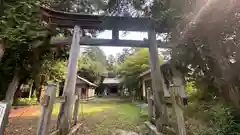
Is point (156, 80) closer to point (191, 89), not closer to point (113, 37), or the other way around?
point (113, 37)

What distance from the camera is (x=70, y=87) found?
3652 millimetres

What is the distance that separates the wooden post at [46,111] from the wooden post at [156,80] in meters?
2.34

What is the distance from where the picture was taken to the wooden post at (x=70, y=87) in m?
3.41

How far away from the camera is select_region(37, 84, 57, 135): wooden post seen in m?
2.35

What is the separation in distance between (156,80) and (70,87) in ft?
6.69

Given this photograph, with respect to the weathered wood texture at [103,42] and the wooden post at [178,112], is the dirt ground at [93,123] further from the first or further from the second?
the wooden post at [178,112]

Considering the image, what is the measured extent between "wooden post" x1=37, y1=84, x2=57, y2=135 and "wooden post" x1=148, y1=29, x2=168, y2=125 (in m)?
2.34

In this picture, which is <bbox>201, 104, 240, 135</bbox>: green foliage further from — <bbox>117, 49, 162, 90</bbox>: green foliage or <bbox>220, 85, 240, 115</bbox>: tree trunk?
<bbox>117, 49, 162, 90</bbox>: green foliage

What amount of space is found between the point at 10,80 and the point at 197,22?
6.23 meters

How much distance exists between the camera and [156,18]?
353 centimetres

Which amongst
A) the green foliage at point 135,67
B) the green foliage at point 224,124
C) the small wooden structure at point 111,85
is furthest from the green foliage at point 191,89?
the small wooden structure at point 111,85

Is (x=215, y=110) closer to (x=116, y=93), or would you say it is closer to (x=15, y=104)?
(x=15, y=104)

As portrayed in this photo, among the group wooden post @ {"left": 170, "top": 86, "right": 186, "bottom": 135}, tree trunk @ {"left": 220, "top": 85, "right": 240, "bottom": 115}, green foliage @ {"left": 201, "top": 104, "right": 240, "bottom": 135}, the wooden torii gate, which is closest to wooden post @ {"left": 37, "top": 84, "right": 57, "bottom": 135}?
the wooden torii gate

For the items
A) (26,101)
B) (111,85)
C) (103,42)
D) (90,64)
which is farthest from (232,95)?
(111,85)
